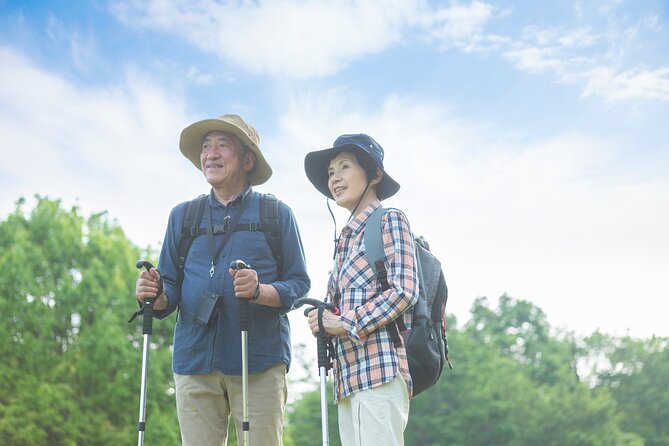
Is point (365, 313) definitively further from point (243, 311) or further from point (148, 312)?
point (148, 312)

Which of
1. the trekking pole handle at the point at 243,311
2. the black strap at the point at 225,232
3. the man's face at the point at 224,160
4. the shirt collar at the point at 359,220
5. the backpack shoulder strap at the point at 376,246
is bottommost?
the trekking pole handle at the point at 243,311

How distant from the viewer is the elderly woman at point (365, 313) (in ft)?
12.4

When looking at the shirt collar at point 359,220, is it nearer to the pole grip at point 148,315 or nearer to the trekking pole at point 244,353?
the trekking pole at point 244,353

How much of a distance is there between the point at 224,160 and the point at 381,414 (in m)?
2.12

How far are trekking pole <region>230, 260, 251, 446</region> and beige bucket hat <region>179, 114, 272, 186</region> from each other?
1088 mm

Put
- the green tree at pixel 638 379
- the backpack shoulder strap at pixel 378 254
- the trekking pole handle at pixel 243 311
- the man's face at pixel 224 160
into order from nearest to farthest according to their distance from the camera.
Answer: the backpack shoulder strap at pixel 378 254
the trekking pole handle at pixel 243 311
the man's face at pixel 224 160
the green tree at pixel 638 379

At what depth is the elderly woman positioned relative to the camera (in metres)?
3.79

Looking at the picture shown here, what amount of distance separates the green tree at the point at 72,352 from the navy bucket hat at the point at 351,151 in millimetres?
16669

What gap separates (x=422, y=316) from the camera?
3990 mm

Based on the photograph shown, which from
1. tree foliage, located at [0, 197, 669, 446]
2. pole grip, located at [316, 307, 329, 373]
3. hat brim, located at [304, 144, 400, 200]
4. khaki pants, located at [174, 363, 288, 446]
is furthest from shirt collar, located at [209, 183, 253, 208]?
tree foliage, located at [0, 197, 669, 446]

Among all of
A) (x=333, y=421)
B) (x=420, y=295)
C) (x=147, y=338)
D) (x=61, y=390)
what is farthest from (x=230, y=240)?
(x=333, y=421)

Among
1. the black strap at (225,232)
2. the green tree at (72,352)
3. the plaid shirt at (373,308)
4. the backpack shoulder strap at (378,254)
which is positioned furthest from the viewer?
the green tree at (72,352)

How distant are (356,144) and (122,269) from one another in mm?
19854

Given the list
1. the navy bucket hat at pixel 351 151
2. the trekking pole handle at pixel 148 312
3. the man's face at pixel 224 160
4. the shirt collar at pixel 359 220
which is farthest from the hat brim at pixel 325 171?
the trekking pole handle at pixel 148 312
